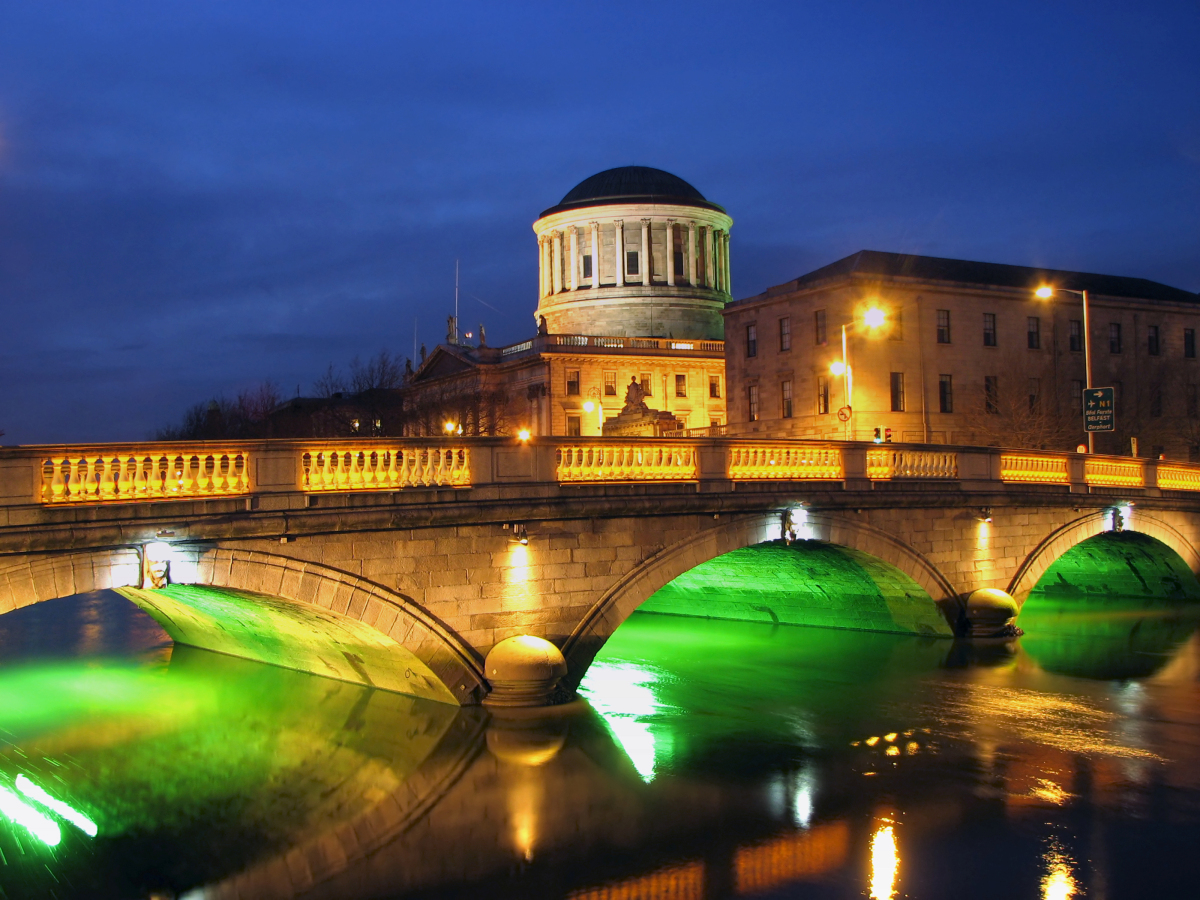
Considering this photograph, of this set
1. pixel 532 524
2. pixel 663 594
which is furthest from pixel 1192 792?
pixel 663 594

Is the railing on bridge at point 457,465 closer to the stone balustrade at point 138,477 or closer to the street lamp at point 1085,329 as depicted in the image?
the stone balustrade at point 138,477

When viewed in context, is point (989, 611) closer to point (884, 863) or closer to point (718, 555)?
point (718, 555)

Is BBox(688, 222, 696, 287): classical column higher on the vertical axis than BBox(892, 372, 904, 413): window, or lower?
higher

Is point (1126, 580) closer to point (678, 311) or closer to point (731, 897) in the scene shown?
point (731, 897)

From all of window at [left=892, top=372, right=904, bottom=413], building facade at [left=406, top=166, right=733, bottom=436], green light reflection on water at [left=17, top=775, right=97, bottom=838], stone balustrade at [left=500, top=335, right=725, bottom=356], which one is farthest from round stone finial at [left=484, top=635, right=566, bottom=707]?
stone balustrade at [left=500, top=335, right=725, bottom=356]

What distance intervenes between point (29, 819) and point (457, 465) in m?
8.08

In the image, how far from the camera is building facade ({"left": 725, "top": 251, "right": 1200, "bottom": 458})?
60.8m

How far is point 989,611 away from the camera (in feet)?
94.5

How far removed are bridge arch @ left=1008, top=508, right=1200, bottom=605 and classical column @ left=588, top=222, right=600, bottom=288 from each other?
7672cm

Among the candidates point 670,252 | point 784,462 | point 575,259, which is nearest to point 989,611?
point 784,462

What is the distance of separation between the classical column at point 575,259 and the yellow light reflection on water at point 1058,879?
317 ft

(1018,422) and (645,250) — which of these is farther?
(645,250)

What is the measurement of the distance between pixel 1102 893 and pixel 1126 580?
29099 millimetres

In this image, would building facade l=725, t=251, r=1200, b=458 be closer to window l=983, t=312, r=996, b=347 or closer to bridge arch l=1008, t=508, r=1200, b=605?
window l=983, t=312, r=996, b=347
